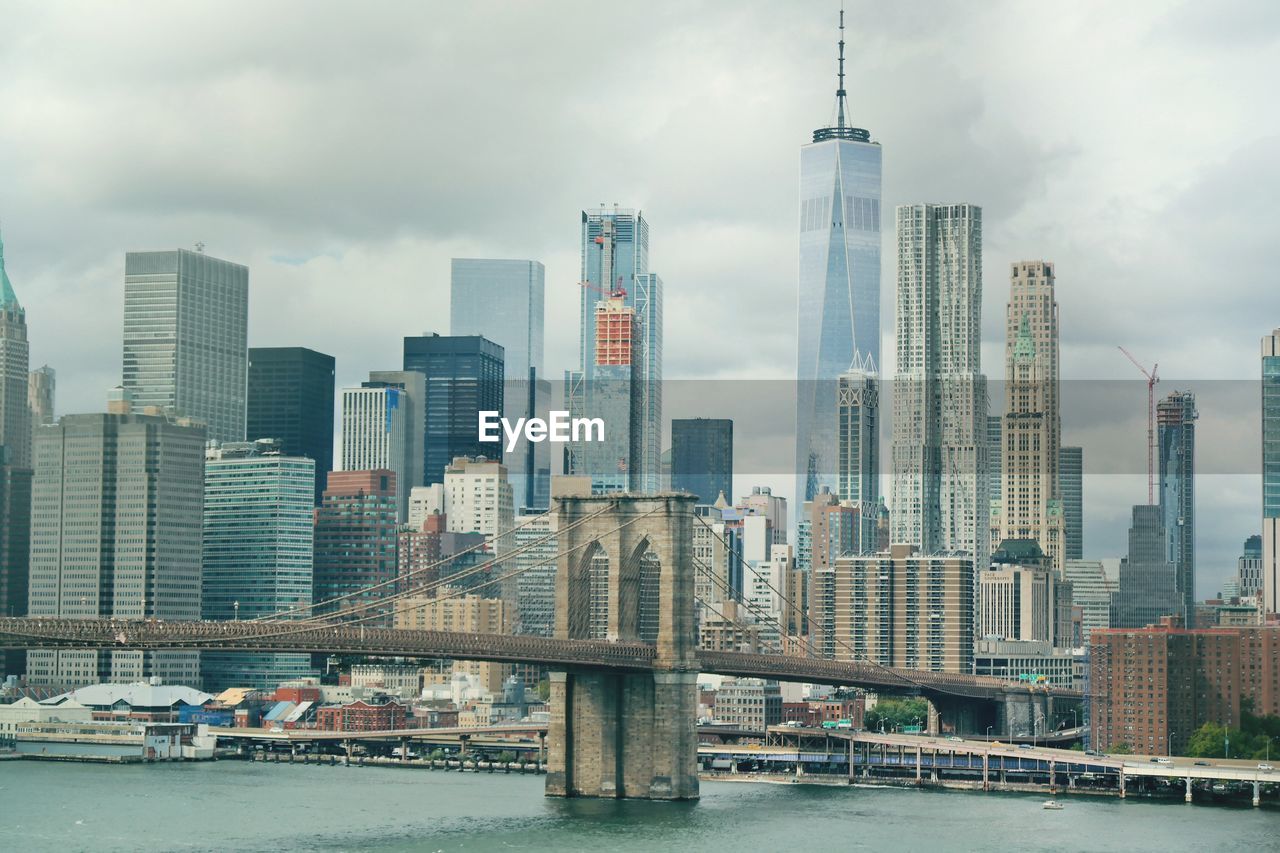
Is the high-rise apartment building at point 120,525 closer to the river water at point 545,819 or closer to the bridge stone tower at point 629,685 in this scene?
the river water at point 545,819

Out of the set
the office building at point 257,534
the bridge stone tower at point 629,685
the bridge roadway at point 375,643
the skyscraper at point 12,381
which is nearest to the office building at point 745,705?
the bridge roadway at point 375,643

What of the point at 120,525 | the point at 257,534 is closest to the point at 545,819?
the point at 120,525

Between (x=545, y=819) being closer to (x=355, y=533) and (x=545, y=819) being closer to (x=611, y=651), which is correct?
(x=611, y=651)

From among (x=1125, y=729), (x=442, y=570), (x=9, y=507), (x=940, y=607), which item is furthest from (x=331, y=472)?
(x=1125, y=729)

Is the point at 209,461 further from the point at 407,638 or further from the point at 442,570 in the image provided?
the point at 407,638

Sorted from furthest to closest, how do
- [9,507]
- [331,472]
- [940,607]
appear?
[331,472] < [9,507] < [940,607]

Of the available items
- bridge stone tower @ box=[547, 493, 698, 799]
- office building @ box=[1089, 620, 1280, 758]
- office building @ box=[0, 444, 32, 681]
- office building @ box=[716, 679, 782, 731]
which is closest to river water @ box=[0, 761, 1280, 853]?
bridge stone tower @ box=[547, 493, 698, 799]

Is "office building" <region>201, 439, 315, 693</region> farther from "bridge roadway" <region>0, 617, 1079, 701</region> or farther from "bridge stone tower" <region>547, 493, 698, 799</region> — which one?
"bridge stone tower" <region>547, 493, 698, 799</region>
